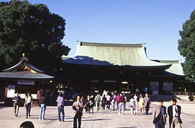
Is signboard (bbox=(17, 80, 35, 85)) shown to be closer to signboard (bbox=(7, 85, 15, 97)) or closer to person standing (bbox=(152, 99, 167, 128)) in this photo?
signboard (bbox=(7, 85, 15, 97))

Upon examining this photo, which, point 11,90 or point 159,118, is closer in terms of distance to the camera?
point 159,118

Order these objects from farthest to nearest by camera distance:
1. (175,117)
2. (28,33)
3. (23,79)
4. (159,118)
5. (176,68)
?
1. (176,68)
2. (28,33)
3. (23,79)
4. (175,117)
5. (159,118)

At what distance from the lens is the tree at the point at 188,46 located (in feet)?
101

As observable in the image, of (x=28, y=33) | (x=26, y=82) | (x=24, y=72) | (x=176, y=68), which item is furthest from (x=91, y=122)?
(x=176, y=68)

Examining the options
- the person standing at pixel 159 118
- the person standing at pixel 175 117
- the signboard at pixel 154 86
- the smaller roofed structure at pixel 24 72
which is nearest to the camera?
the person standing at pixel 159 118

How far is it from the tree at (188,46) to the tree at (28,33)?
60.1 ft

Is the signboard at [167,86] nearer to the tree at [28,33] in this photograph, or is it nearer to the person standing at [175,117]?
the tree at [28,33]

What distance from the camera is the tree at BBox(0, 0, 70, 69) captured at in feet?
79.8

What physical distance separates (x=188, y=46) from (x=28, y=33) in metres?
22.1

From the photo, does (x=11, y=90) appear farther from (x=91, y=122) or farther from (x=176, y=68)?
(x=176, y=68)

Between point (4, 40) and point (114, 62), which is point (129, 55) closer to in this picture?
point (114, 62)

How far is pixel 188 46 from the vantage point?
31.1 m

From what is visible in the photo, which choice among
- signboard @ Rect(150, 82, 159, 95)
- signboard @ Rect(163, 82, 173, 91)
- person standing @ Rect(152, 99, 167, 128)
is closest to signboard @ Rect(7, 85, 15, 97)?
person standing @ Rect(152, 99, 167, 128)

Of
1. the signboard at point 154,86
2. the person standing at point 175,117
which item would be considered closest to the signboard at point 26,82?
the person standing at point 175,117
